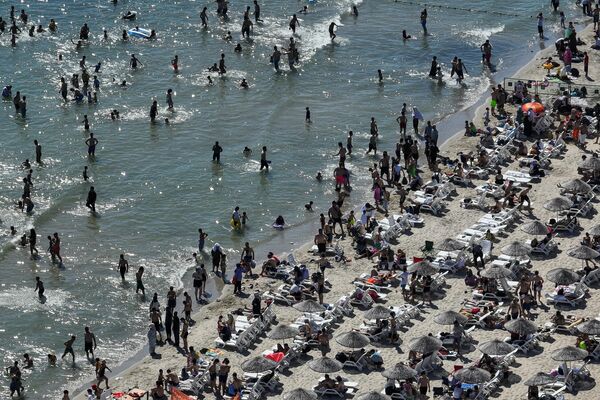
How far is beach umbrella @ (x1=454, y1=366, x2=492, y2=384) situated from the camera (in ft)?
139

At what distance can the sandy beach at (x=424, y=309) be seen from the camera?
4481 centimetres

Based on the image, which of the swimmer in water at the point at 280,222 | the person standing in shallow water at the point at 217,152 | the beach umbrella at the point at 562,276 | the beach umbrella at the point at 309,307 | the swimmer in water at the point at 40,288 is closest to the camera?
the beach umbrella at the point at 309,307

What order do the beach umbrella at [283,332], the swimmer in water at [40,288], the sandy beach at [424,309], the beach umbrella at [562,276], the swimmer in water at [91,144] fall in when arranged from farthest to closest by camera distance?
the swimmer in water at [91,144] → the swimmer in water at [40,288] → the beach umbrella at [562,276] → the beach umbrella at [283,332] → the sandy beach at [424,309]

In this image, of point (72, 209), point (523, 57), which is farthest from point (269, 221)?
point (523, 57)

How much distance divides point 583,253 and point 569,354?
25.7ft

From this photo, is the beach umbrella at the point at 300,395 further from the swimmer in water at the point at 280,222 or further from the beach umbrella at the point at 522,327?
the swimmer in water at the point at 280,222

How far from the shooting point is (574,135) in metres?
63.2

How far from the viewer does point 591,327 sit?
148 ft

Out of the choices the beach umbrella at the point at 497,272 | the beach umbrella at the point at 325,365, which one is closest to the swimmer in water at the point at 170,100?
the beach umbrella at the point at 497,272

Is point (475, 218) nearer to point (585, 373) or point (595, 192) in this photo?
point (595, 192)

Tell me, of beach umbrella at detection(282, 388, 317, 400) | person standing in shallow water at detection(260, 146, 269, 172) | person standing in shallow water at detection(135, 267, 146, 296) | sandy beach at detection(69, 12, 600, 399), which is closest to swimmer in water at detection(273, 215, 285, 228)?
sandy beach at detection(69, 12, 600, 399)

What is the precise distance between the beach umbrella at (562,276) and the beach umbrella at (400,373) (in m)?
7.70

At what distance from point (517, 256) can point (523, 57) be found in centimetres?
2825

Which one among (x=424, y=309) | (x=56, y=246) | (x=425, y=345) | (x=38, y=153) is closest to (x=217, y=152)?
(x=38, y=153)
